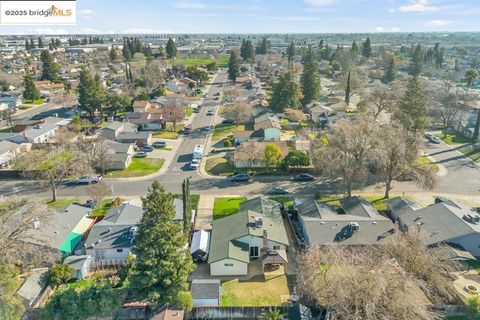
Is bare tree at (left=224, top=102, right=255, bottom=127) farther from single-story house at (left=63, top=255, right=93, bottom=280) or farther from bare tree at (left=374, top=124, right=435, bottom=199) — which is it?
single-story house at (left=63, top=255, right=93, bottom=280)

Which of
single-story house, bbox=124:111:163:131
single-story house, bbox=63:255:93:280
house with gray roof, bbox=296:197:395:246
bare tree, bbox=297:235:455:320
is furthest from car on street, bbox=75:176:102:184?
bare tree, bbox=297:235:455:320

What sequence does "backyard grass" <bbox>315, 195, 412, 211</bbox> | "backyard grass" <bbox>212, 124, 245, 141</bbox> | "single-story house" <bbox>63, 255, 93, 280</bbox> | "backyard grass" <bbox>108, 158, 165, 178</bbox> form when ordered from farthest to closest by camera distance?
1. "backyard grass" <bbox>212, 124, 245, 141</bbox>
2. "backyard grass" <bbox>108, 158, 165, 178</bbox>
3. "backyard grass" <bbox>315, 195, 412, 211</bbox>
4. "single-story house" <bbox>63, 255, 93, 280</bbox>

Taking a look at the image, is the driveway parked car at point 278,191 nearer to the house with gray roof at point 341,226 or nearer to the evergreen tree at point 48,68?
the house with gray roof at point 341,226

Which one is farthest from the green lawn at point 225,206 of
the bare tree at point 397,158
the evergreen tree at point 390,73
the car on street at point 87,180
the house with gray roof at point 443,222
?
the evergreen tree at point 390,73

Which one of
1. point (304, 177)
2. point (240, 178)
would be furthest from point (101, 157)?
point (304, 177)

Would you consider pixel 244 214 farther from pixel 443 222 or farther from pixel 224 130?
pixel 224 130

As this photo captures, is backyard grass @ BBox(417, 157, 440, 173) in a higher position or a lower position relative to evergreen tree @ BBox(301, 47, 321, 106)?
lower

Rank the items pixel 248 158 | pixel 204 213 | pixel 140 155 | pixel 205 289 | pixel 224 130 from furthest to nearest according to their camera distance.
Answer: pixel 224 130 < pixel 140 155 < pixel 248 158 < pixel 204 213 < pixel 205 289
